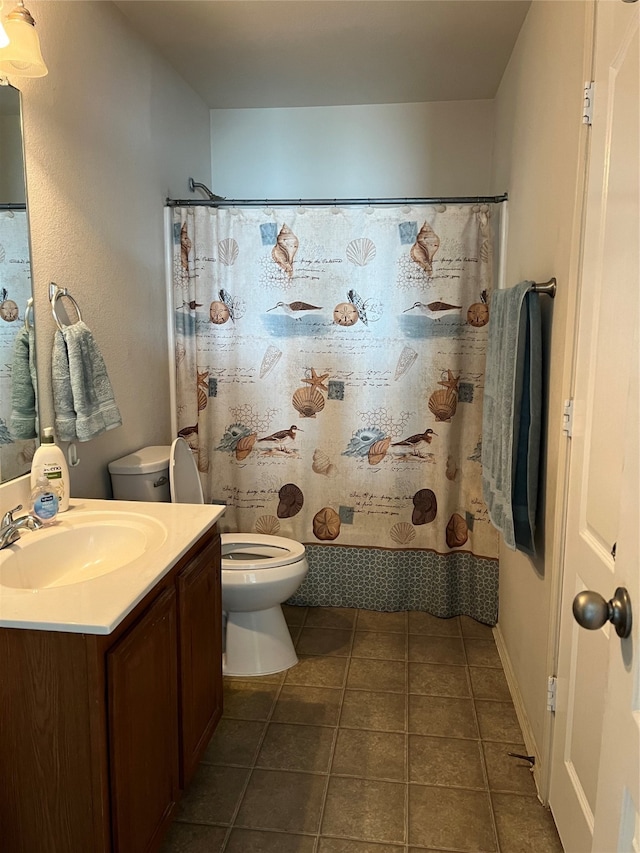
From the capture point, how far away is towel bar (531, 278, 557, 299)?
1806mm

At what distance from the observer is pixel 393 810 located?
5.83 feet

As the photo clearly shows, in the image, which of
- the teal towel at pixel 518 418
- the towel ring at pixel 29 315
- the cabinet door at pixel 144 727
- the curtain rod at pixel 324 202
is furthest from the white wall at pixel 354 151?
the cabinet door at pixel 144 727

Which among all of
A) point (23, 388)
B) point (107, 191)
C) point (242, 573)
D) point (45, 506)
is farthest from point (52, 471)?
point (107, 191)

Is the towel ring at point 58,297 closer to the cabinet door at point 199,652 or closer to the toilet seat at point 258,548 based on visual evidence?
the cabinet door at point 199,652

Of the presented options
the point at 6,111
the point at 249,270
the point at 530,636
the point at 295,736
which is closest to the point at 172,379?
the point at 249,270

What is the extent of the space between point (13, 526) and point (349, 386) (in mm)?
1658

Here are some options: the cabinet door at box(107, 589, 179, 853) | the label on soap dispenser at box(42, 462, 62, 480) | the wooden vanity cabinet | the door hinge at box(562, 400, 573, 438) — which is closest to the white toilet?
the label on soap dispenser at box(42, 462, 62, 480)

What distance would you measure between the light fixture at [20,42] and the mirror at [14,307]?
141mm

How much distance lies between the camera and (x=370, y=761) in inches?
77.9

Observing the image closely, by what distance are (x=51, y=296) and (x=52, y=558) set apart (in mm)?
780

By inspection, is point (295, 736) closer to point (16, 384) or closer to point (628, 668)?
point (16, 384)

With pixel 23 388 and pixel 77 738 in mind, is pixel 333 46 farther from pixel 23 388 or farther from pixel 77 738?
pixel 77 738

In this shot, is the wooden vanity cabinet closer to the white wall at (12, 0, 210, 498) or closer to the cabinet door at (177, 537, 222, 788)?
the cabinet door at (177, 537, 222, 788)

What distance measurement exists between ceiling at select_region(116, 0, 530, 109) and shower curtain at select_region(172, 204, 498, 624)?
635 millimetres
